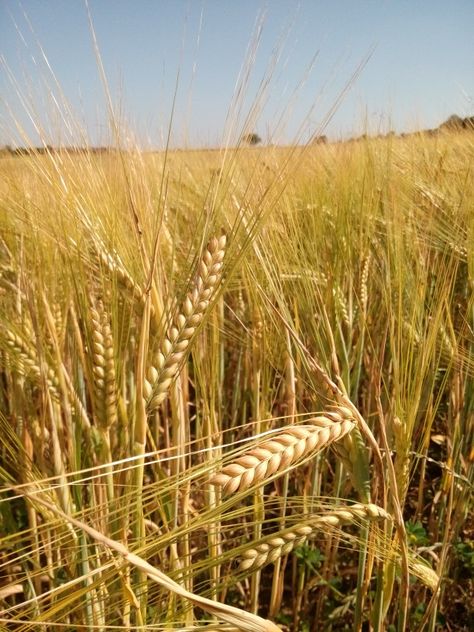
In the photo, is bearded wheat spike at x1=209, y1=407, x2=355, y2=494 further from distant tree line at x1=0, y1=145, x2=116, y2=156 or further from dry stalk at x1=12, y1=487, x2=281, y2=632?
distant tree line at x1=0, y1=145, x2=116, y2=156

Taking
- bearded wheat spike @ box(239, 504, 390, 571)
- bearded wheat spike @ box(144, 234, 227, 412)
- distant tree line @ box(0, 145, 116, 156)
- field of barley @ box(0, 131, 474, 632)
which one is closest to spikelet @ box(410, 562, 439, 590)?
field of barley @ box(0, 131, 474, 632)

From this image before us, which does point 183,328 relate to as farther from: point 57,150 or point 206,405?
point 57,150

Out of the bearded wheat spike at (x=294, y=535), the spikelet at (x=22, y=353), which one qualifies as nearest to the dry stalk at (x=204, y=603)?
the bearded wheat spike at (x=294, y=535)

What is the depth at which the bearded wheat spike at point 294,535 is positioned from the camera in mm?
660

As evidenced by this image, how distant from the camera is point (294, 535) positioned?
26.8 inches

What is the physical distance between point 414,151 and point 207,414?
2.21m

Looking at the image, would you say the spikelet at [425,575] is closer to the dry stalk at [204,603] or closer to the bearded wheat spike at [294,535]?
the bearded wheat spike at [294,535]

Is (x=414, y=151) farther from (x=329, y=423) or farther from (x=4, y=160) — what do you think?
(x=329, y=423)

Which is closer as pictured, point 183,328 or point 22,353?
point 183,328

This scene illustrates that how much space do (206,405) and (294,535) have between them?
1.57 ft

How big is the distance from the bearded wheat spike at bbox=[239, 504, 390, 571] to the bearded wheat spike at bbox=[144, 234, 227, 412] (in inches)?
9.1

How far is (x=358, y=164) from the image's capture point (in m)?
2.31

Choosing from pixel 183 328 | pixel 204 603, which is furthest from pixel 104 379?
pixel 204 603

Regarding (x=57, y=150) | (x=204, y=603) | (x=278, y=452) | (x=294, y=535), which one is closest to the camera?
(x=204, y=603)
